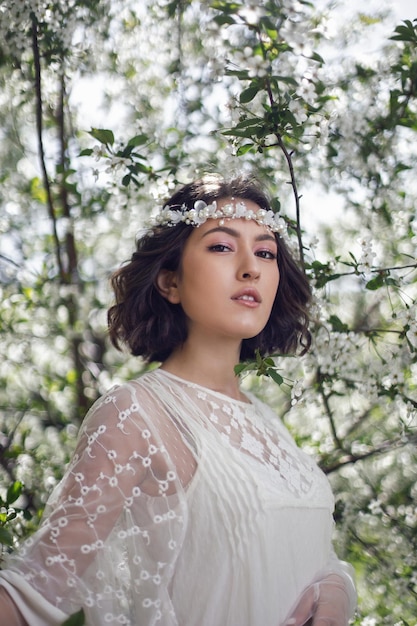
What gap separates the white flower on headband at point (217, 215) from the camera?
73.2 inches

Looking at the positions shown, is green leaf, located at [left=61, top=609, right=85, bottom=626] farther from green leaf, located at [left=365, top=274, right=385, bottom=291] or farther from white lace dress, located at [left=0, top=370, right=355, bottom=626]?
green leaf, located at [left=365, top=274, right=385, bottom=291]

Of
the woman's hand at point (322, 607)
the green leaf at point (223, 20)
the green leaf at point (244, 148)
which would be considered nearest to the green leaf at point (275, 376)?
the woman's hand at point (322, 607)

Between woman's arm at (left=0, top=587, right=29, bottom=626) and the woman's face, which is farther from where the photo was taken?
the woman's face

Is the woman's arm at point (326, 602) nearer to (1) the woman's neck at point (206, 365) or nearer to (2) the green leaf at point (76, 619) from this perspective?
(1) the woman's neck at point (206, 365)

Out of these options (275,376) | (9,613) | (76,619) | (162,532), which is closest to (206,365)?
(275,376)

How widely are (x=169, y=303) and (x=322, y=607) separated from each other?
0.81 m

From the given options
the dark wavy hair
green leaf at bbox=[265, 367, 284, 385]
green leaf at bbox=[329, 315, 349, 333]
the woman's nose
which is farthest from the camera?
green leaf at bbox=[329, 315, 349, 333]

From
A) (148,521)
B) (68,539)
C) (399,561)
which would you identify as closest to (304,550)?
(148,521)

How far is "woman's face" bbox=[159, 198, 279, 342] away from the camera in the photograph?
5.85ft

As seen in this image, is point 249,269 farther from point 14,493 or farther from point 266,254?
point 14,493

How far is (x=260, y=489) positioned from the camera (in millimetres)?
1590

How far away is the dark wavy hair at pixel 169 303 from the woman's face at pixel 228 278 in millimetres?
55

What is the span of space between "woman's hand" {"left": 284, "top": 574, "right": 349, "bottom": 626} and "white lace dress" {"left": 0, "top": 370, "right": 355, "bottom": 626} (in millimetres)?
21

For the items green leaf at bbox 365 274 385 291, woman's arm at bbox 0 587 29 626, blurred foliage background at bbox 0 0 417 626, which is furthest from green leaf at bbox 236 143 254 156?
woman's arm at bbox 0 587 29 626
